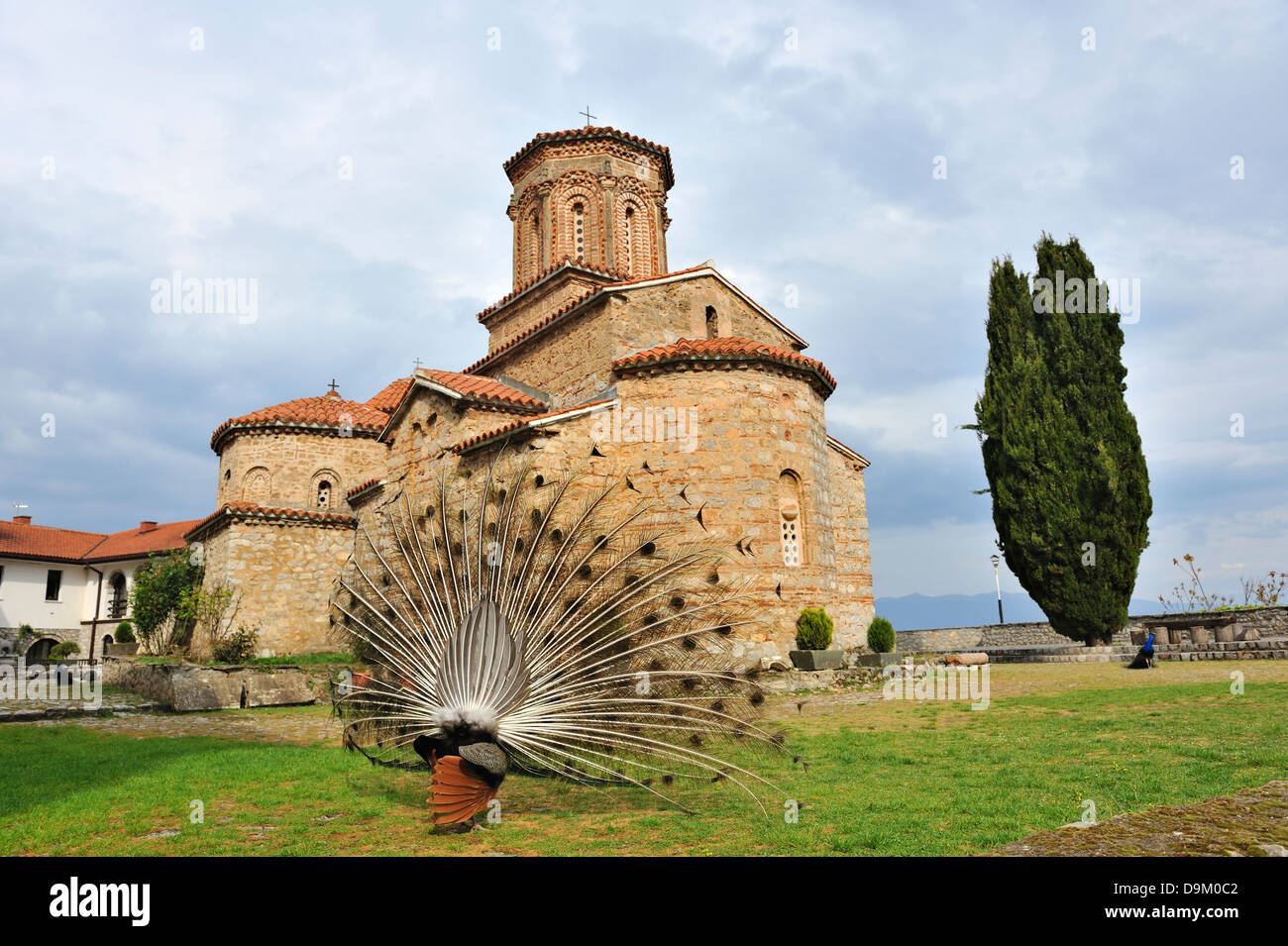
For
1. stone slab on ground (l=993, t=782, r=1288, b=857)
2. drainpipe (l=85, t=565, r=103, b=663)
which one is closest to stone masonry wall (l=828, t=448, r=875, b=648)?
stone slab on ground (l=993, t=782, r=1288, b=857)

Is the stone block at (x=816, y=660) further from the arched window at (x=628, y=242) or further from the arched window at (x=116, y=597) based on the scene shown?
the arched window at (x=116, y=597)

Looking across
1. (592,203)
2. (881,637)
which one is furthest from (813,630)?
(592,203)

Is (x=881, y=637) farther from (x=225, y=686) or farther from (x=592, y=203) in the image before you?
→ (x=592, y=203)

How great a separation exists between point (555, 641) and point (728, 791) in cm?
201

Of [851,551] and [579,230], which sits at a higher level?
[579,230]

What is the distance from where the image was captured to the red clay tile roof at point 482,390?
16000 millimetres

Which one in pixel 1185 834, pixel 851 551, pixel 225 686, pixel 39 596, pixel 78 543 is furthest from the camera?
pixel 78 543

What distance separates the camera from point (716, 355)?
50.4ft

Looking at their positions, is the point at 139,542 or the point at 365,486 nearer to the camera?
the point at 365,486

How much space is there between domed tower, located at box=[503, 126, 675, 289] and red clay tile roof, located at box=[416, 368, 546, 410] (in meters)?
5.70

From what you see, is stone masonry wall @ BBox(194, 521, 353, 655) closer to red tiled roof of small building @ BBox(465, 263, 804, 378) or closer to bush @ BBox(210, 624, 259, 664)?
bush @ BBox(210, 624, 259, 664)

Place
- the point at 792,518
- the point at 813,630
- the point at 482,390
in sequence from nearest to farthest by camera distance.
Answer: the point at 813,630 < the point at 792,518 < the point at 482,390

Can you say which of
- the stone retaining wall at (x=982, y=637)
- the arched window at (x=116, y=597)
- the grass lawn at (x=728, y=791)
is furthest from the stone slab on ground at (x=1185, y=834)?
the arched window at (x=116, y=597)

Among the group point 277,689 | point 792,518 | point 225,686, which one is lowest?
point 277,689
